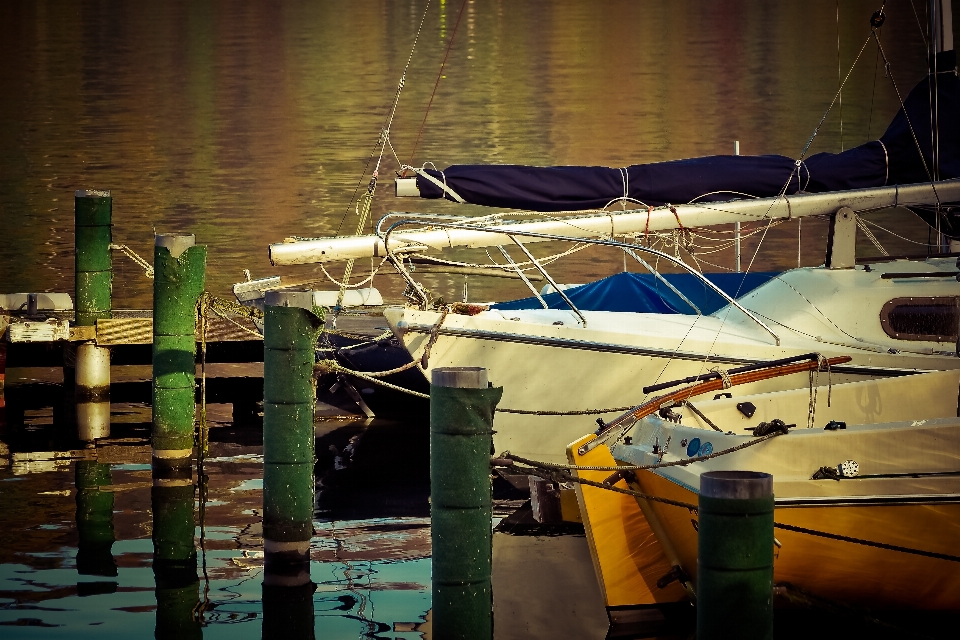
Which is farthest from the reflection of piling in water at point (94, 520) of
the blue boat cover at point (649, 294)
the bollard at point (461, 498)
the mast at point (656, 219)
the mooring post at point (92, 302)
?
the blue boat cover at point (649, 294)

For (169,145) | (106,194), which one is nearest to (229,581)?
(106,194)

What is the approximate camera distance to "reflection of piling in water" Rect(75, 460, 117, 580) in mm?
10828

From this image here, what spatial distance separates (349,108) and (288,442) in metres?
40.4

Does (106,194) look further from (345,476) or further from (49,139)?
(49,139)

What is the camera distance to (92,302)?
1591 cm

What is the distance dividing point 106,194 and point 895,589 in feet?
32.6

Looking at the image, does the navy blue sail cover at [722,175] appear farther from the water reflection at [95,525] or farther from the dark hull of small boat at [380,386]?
the water reflection at [95,525]

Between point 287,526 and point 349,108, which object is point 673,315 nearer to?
point 287,526

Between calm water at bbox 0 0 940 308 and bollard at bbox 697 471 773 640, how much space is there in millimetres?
16572

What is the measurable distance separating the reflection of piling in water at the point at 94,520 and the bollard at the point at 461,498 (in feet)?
10.4

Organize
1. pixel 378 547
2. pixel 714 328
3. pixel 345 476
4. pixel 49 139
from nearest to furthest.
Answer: pixel 378 547 < pixel 714 328 < pixel 345 476 < pixel 49 139

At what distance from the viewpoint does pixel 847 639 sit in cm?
927

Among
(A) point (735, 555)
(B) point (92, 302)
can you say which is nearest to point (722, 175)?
(B) point (92, 302)

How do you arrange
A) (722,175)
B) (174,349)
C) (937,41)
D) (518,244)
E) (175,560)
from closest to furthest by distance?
(175,560)
(174,349)
(518,244)
(722,175)
(937,41)
